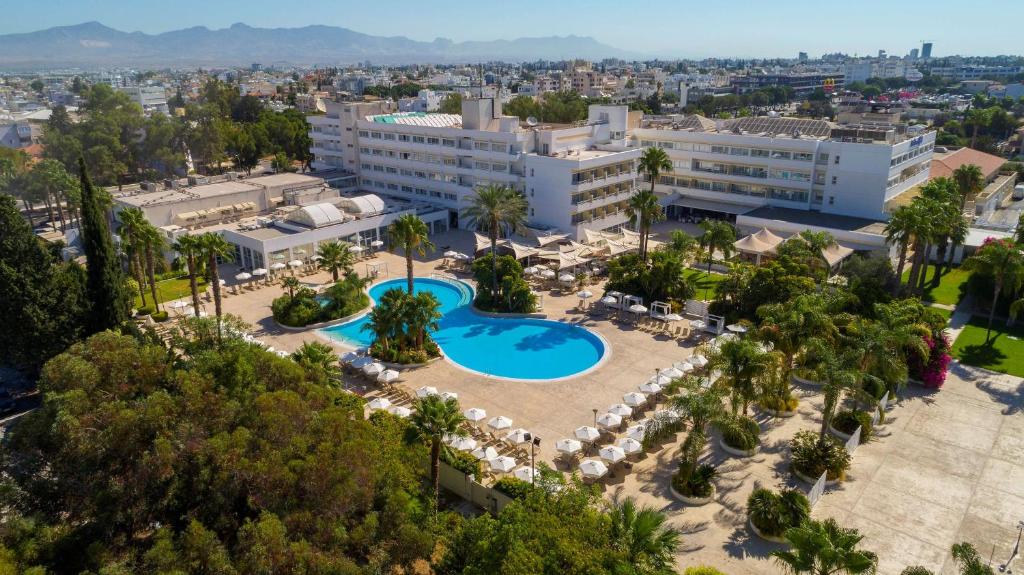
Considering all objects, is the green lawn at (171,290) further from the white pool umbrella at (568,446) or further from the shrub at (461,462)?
the white pool umbrella at (568,446)

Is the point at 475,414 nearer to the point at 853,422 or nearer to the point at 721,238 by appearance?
the point at 853,422

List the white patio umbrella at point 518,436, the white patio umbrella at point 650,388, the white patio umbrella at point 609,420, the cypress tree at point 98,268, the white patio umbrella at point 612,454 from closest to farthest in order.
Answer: the white patio umbrella at point 612,454, the white patio umbrella at point 518,436, the white patio umbrella at point 609,420, the white patio umbrella at point 650,388, the cypress tree at point 98,268

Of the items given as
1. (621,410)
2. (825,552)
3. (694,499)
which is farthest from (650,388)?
(825,552)

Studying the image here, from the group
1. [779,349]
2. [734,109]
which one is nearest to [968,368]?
[779,349]

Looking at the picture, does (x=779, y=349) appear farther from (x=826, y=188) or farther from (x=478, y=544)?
(x=826, y=188)

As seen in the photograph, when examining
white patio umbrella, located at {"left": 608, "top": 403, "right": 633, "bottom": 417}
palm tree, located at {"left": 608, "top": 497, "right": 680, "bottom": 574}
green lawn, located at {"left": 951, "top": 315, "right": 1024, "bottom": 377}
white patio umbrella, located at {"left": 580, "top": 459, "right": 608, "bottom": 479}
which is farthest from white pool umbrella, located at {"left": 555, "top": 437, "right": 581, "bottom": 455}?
green lawn, located at {"left": 951, "top": 315, "right": 1024, "bottom": 377}

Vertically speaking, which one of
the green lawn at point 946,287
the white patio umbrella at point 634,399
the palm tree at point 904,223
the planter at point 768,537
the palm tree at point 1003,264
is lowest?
the planter at point 768,537

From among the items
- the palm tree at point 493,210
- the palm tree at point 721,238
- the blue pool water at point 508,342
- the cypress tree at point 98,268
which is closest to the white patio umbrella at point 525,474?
the blue pool water at point 508,342

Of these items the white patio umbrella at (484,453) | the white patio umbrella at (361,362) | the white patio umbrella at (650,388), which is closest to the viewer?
the white patio umbrella at (484,453)

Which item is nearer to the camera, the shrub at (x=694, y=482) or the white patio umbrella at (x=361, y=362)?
the shrub at (x=694, y=482)
